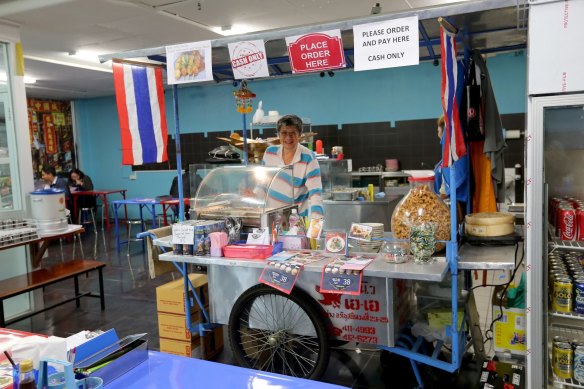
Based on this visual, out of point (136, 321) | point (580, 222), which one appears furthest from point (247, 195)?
point (136, 321)

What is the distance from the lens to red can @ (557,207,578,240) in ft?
8.38

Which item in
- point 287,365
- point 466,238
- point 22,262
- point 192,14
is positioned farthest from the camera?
point 192,14

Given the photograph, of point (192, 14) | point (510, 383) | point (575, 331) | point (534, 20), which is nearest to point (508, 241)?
point (575, 331)

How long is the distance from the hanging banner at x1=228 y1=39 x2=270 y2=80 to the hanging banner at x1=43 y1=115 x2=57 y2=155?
10.5 meters

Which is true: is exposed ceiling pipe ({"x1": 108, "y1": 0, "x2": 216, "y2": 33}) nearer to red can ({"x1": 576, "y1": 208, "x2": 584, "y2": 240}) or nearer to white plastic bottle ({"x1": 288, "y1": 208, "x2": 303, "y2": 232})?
white plastic bottle ({"x1": 288, "y1": 208, "x2": 303, "y2": 232})

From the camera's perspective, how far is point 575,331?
2773 millimetres

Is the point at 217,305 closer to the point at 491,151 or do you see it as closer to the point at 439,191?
the point at 439,191

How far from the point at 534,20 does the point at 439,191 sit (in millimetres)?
1655

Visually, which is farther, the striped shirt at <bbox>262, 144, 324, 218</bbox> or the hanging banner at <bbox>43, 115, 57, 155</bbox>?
the hanging banner at <bbox>43, 115, 57, 155</bbox>

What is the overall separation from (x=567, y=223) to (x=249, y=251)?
1.84 meters

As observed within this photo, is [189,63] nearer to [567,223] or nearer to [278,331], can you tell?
[278,331]

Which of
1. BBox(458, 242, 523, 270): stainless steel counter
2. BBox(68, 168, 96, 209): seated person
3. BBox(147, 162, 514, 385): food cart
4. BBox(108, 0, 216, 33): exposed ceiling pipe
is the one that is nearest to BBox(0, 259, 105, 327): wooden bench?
BBox(147, 162, 514, 385): food cart

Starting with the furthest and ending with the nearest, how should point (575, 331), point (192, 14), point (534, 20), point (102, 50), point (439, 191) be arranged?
point (102, 50) < point (192, 14) < point (439, 191) < point (575, 331) < point (534, 20)

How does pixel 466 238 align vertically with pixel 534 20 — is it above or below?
below
